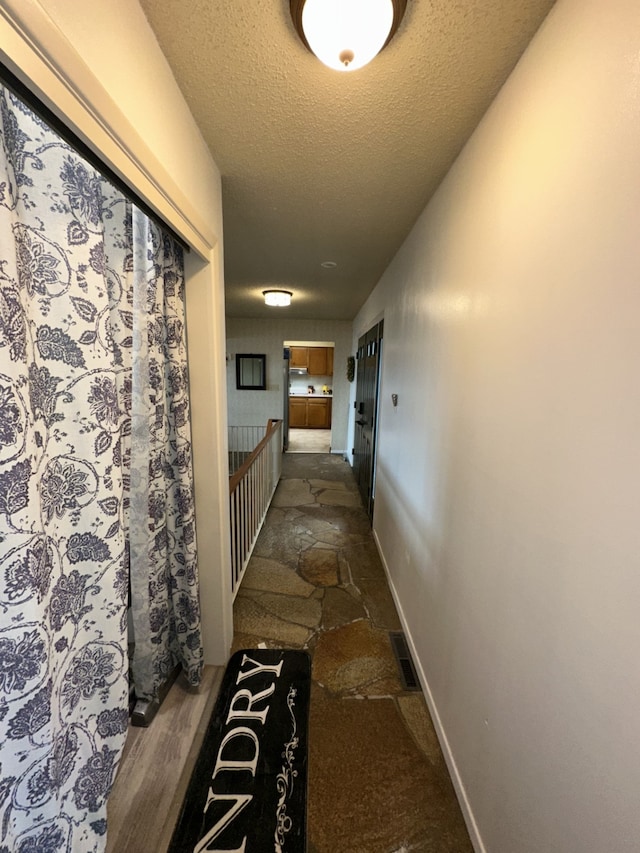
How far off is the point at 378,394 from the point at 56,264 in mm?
2736

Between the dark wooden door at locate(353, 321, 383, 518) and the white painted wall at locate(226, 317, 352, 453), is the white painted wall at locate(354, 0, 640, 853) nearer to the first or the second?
the dark wooden door at locate(353, 321, 383, 518)

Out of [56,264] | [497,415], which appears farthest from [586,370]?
[56,264]

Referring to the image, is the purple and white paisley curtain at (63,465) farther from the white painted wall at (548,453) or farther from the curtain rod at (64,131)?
the white painted wall at (548,453)

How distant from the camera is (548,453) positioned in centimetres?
78

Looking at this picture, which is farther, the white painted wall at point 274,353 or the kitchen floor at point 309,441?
the kitchen floor at point 309,441

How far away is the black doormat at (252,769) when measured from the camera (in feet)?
3.56

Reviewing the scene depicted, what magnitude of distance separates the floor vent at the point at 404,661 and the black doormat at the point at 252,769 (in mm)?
502

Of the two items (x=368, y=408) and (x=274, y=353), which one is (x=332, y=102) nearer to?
(x=368, y=408)

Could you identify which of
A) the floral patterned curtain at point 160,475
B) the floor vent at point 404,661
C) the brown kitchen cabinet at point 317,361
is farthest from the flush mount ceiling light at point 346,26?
the brown kitchen cabinet at point 317,361

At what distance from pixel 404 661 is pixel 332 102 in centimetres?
252

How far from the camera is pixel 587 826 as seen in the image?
64 centimetres

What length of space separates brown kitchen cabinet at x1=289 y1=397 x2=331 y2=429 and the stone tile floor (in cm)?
534

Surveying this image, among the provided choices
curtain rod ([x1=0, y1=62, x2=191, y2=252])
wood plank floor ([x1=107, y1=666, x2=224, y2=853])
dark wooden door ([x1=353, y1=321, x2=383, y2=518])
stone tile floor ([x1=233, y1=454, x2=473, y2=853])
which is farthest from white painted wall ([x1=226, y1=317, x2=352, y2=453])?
curtain rod ([x1=0, y1=62, x2=191, y2=252])

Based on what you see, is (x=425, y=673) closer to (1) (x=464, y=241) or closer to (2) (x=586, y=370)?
(2) (x=586, y=370)
